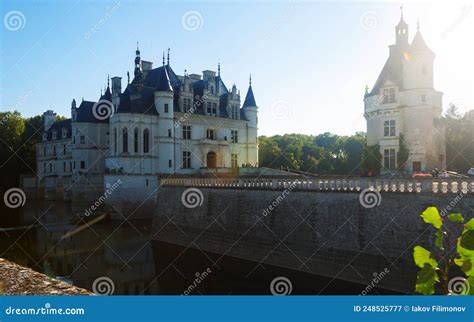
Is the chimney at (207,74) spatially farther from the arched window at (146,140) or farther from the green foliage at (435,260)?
the green foliage at (435,260)

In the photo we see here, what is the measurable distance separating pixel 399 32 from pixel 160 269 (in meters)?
27.2

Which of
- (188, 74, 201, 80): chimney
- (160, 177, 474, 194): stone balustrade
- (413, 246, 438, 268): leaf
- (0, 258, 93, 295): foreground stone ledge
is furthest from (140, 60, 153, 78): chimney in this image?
(413, 246, 438, 268): leaf

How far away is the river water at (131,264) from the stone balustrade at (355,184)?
4.13 m

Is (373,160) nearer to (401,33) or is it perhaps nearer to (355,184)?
(401,33)

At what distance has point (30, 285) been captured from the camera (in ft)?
20.2

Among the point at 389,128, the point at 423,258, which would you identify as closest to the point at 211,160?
the point at 389,128

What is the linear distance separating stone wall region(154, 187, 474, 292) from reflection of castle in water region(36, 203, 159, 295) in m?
3.93

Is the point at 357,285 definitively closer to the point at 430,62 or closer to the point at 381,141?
the point at 381,141

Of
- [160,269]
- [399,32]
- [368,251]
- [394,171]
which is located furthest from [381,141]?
[160,269]

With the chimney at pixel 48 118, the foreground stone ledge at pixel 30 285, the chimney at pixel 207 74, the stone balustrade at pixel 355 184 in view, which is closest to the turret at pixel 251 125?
the chimney at pixel 207 74

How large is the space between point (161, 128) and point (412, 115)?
22233 millimetres

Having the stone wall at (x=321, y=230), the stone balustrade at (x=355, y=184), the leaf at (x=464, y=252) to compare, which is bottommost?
the stone wall at (x=321, y=230)

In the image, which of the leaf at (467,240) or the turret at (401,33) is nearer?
the leaf at (467,240)

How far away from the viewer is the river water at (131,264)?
1714 centimetres
